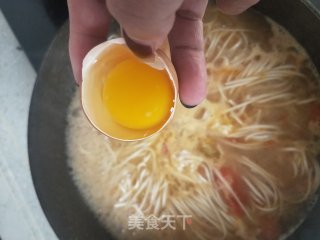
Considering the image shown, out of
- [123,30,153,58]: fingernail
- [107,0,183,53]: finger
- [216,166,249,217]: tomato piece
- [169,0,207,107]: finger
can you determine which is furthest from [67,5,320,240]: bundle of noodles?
[107,0,183,53]: finger

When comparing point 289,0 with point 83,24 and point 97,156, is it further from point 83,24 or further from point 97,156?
point 97,156

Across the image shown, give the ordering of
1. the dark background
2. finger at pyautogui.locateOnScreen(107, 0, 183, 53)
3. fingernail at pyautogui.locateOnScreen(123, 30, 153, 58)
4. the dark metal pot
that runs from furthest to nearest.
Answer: the dark background < the dark metal pot < fingernail at pyautogui.locateOnScreen(123, 30, 153, 58) < finger at pyautogui.locateOnScreen(107, 0, 183, 53)

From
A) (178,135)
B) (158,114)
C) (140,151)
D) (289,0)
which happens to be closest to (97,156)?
(140,151)

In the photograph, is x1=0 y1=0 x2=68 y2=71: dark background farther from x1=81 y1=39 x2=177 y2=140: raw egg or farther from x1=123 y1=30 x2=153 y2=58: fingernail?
x1=123 y1=30 x2=153 y2=58: fingernail

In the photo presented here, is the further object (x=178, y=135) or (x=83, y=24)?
(x=178, y=135)

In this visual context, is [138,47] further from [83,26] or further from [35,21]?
[35,21]

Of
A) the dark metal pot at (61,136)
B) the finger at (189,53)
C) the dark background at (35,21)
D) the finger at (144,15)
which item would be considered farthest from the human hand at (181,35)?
the finger at (144,15)
